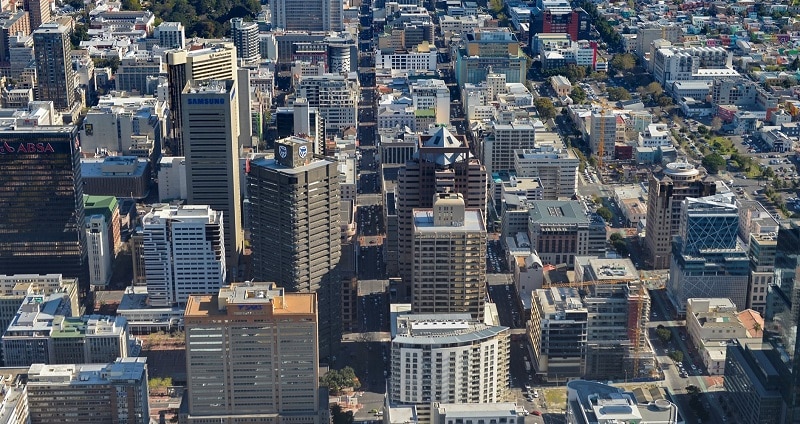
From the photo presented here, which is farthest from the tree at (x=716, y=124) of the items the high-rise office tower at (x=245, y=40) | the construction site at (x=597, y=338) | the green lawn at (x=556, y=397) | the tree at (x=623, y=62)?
the green lawn at (x=556, y=397)

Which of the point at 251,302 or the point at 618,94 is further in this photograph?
the point at 618,94

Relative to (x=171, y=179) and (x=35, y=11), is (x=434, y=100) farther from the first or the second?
(x=35, y=11)

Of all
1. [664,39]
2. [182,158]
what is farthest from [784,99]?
[182,158]

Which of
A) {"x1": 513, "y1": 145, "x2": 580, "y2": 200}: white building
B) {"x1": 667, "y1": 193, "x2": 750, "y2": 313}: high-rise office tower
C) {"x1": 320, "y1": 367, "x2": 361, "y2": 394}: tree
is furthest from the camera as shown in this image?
{"x1": 513, "y1": 145, "x2": 580, "y2": 200}: white building

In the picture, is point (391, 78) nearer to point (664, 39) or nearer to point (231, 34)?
point (231, 34)

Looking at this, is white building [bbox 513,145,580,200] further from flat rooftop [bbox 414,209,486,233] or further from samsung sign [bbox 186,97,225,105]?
samsung sign [bbox 186,97,225,105]

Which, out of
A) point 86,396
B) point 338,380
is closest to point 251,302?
point 86,396

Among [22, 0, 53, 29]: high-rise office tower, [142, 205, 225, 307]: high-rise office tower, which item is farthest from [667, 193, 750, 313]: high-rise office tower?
[22, 0, 53, 29]: high-rise office tower
